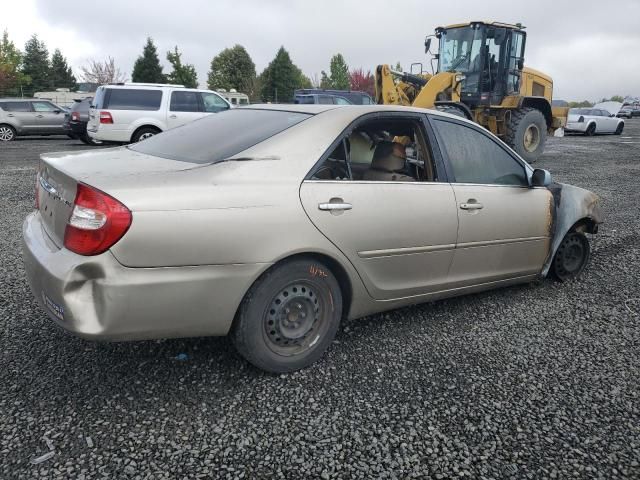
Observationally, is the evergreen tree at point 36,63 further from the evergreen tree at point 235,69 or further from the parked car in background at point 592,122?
the parked car in background at point 592,122

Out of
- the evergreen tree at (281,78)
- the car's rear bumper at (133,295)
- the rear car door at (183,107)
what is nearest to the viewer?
the car's rear bumper at (133,295)

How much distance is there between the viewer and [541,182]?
3908 millimetres

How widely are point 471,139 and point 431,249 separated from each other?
0.98m

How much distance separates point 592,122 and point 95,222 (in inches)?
1072

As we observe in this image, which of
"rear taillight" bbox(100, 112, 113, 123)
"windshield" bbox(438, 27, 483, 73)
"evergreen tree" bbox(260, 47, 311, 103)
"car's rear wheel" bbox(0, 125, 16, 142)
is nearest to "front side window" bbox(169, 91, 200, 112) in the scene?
"rear taillight" bbox(100, 112, 113, 123)

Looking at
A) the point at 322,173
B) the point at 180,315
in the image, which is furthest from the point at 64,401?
the point at 322,173

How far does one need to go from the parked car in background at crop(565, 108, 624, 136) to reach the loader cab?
46.5ft

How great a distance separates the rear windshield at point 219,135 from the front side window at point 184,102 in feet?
34.2

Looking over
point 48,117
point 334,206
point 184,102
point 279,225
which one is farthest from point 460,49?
point 48,117

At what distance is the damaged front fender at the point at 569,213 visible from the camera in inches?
165

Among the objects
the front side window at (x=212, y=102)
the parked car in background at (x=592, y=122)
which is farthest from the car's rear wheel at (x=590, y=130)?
the front side window at (x=212, y=102)

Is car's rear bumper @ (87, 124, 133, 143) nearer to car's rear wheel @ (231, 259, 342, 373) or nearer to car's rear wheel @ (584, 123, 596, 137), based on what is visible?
car's rear wheel @ (231, 259, 342, 373)

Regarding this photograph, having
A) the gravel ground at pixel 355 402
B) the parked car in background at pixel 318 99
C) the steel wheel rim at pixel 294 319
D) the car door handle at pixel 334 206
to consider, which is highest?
the parked car in background at pixel 318 99

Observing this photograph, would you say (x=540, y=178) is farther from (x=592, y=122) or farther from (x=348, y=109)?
(x=592, y=122)
